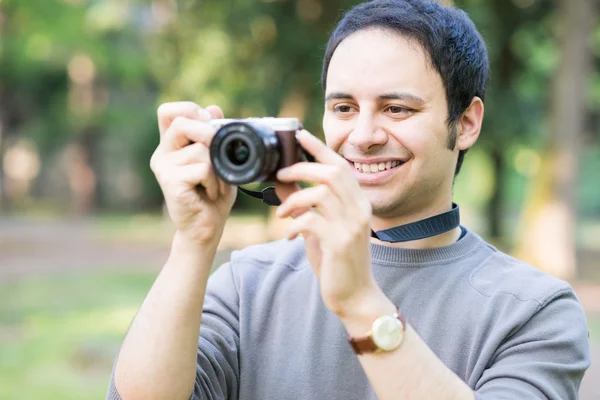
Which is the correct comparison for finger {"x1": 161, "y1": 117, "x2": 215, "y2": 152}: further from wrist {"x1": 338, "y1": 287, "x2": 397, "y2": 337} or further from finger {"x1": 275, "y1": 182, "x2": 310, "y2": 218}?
wrist {"x1": 338, "y1": 287, "x2": 397, "y2": 337}

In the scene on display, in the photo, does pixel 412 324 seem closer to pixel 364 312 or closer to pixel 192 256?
pixel 364 312

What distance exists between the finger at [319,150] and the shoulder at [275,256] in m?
0.60

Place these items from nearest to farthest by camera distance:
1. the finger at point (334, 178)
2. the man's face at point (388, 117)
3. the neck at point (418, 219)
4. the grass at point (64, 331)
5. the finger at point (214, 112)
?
the finger at point (334, 178) → the finger at point (214, 112) → the man's face at point (388, 117) → the neck at point (418, 219) → the grass at point (64, 331)

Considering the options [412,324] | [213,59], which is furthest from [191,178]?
[213,59]

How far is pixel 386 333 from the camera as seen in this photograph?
5.91 feet

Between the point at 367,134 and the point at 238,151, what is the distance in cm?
43

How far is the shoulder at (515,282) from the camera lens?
2.13 m

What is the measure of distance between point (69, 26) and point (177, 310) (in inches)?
626

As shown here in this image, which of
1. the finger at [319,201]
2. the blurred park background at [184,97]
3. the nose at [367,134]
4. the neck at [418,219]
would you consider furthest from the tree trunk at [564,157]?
the finger at [319,201]

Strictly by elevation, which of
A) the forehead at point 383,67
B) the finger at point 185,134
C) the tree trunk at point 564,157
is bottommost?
the tree trunk at point 564,157

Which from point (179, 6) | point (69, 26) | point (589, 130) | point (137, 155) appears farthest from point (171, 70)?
point (137, 155)

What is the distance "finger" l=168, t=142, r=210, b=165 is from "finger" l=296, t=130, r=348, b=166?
0.23 meters

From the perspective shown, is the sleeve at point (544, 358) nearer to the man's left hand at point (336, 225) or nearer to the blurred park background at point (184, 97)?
the man's left hand at point (336, 225)

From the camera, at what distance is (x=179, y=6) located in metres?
14.5
